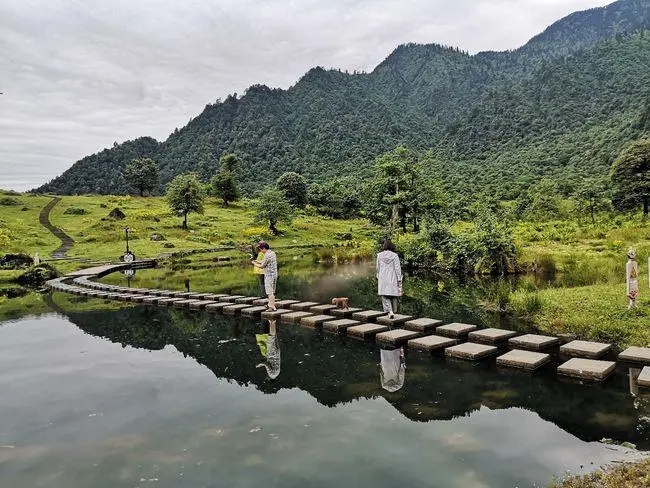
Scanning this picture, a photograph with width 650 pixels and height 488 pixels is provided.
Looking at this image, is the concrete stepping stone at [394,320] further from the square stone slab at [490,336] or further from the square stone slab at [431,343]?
the square stone slab at [490,336]

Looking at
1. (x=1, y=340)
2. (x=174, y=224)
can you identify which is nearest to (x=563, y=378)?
(x=1, y=340)

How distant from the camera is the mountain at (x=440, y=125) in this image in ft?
303

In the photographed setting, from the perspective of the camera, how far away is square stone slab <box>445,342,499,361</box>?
881 centimetres

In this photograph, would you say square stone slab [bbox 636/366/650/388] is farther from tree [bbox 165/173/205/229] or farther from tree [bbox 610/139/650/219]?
tree [bbox 165/173/205/229]

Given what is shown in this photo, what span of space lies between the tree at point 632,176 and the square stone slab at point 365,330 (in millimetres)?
42324

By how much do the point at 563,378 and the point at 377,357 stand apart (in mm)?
3102

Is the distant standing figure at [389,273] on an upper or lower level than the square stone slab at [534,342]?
upper

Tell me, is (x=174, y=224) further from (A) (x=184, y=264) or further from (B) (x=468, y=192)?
(B) (x=468, y=192)

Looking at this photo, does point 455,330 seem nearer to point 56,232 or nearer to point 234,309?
point 234,309

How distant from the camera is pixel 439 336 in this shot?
33.5 ft

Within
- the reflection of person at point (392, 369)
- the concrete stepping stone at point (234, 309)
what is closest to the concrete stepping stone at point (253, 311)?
→ the concrete stepping stone at point (234, 309)

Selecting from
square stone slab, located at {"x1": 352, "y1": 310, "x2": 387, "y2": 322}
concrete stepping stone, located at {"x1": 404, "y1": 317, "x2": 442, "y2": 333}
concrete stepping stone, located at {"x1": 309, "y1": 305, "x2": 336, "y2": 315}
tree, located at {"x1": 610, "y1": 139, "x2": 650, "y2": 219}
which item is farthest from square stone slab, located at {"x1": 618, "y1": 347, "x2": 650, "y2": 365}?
tree, located at {"x1": 610, "y1": 139, "x2": 650, "y2": 219}

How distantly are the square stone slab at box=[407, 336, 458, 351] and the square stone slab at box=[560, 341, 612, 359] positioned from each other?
197cm

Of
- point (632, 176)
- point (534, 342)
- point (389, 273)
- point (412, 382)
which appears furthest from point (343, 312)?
point (632, 176)
